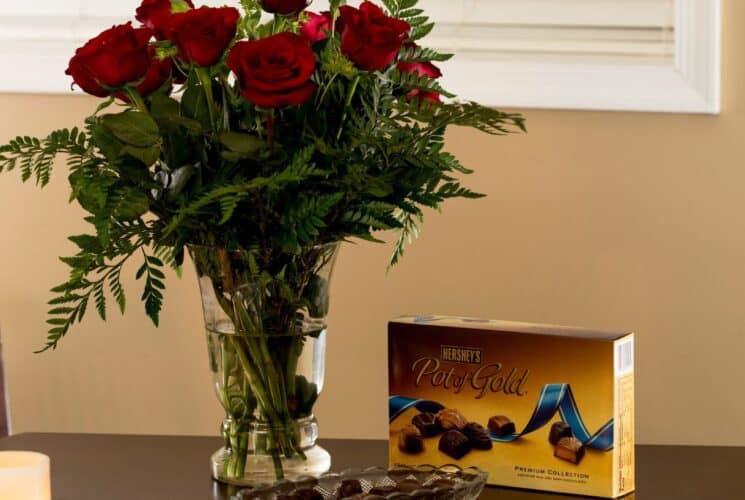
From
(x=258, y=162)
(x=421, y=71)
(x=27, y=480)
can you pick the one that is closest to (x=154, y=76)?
(x=258, y=162)

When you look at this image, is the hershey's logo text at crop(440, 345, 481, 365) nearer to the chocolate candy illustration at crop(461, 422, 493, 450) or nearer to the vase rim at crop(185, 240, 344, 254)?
the chocolate candy illustration at crop(461, 422, 493, 450)

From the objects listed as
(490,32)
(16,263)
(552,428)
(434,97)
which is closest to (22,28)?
(16,263)

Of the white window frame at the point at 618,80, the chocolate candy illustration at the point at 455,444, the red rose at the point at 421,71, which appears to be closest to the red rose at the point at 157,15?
the red rose at the point at 421,71

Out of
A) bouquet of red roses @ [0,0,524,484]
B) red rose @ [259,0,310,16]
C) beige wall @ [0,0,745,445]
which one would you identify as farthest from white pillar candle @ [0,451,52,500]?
beige wall @ [0,0,745,445]

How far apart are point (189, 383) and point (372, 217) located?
1.00 m

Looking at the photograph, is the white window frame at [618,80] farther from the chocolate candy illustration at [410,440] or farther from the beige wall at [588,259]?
the chocolate candy illustration at [410,440]

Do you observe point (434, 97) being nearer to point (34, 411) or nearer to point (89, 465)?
point (89, 465)

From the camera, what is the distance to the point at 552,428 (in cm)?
110

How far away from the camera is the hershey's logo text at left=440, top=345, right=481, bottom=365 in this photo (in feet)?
3.71

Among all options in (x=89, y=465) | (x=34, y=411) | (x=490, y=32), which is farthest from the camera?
(x=34, y=411)

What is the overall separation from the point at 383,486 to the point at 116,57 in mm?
445

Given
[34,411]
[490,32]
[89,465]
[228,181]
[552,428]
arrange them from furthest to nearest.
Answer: [34,411] → [490,32] → [89,465] → [552,428] → [228,181]

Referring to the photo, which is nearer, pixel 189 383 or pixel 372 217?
pixel 372 217

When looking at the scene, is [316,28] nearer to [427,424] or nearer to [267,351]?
[267,351]
